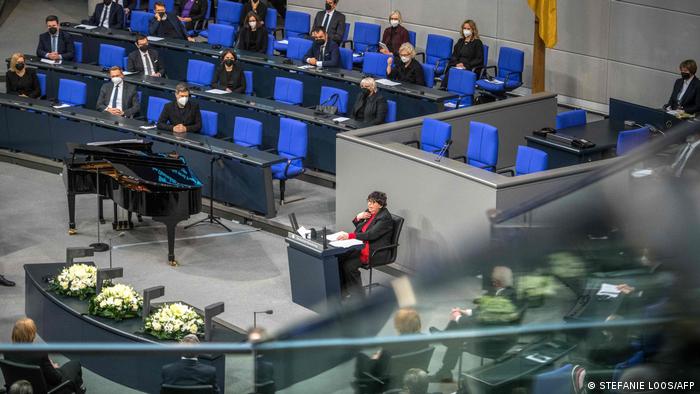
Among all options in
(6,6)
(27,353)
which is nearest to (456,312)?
(27,353)

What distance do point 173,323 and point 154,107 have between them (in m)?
6.50

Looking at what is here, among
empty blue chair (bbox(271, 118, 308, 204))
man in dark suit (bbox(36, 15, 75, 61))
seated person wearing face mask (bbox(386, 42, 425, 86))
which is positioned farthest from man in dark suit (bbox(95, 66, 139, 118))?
seated person wearing face mask (bbox(386, 42, 425, 86))

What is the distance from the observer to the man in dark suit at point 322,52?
15.8m

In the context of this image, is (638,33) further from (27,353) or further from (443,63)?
(27,353)

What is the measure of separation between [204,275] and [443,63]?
23.4 ft

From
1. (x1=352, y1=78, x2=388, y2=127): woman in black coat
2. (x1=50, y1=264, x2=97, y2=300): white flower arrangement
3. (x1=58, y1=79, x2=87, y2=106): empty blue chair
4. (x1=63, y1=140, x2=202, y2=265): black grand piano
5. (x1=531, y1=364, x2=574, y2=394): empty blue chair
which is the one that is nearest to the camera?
(x1=531, y1=364, x2=574, y2=394): empty blue chair

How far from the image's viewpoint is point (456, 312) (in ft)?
8.67

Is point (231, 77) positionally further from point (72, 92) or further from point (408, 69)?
point (408, 69)

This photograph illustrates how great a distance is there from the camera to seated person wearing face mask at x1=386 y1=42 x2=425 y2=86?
48.9 feet

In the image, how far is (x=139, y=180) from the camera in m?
11.3

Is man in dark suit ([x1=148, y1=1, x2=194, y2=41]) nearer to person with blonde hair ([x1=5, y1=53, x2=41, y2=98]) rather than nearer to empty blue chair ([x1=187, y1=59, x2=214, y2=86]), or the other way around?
empty blue chair ([x1=187, y1=59, x2=214, y2=86])

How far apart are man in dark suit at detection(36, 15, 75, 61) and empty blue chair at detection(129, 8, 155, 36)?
1.63 metres

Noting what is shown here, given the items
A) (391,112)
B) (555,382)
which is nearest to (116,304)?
(391,112)

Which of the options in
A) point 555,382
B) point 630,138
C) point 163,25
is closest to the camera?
point 555,382
